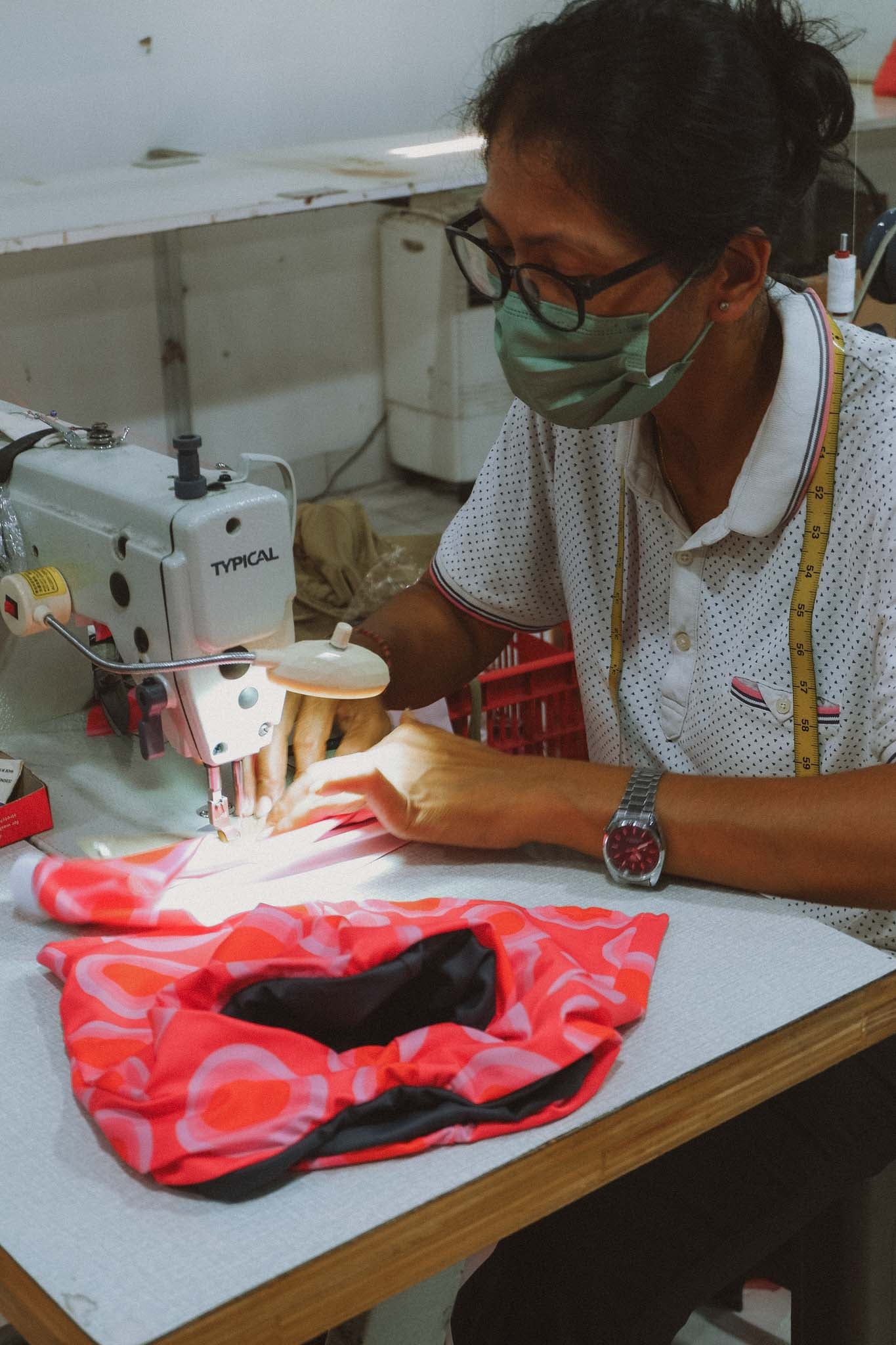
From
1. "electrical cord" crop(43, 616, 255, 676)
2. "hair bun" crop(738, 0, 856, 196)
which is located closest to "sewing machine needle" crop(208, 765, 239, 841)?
"electrical cord" crop(43, 616, 255, 676)

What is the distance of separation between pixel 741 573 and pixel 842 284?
0.92m

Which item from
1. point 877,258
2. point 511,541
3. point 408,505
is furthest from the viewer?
point 408,505

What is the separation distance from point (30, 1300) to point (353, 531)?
1760mm

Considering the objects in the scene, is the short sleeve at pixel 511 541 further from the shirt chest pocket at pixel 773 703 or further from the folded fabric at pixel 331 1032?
the folded fabric at pixel 331 1032

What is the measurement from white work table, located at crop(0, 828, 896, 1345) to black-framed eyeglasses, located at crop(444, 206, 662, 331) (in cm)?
51

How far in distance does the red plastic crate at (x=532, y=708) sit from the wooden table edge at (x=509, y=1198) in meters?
0.87

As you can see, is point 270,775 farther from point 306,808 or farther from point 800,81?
point 800,81

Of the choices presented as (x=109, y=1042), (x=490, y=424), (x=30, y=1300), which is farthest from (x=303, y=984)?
(x=490, y=424)

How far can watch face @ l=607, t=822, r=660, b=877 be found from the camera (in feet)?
4.06

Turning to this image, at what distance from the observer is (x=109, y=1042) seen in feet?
3.23

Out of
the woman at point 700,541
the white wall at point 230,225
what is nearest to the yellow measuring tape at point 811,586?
the woman at point 700,541

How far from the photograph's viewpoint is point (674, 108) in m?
1.17

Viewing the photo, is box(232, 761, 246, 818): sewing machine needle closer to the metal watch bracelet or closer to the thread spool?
the thread spool

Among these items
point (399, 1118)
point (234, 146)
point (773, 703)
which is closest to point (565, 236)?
point (773, 703)
